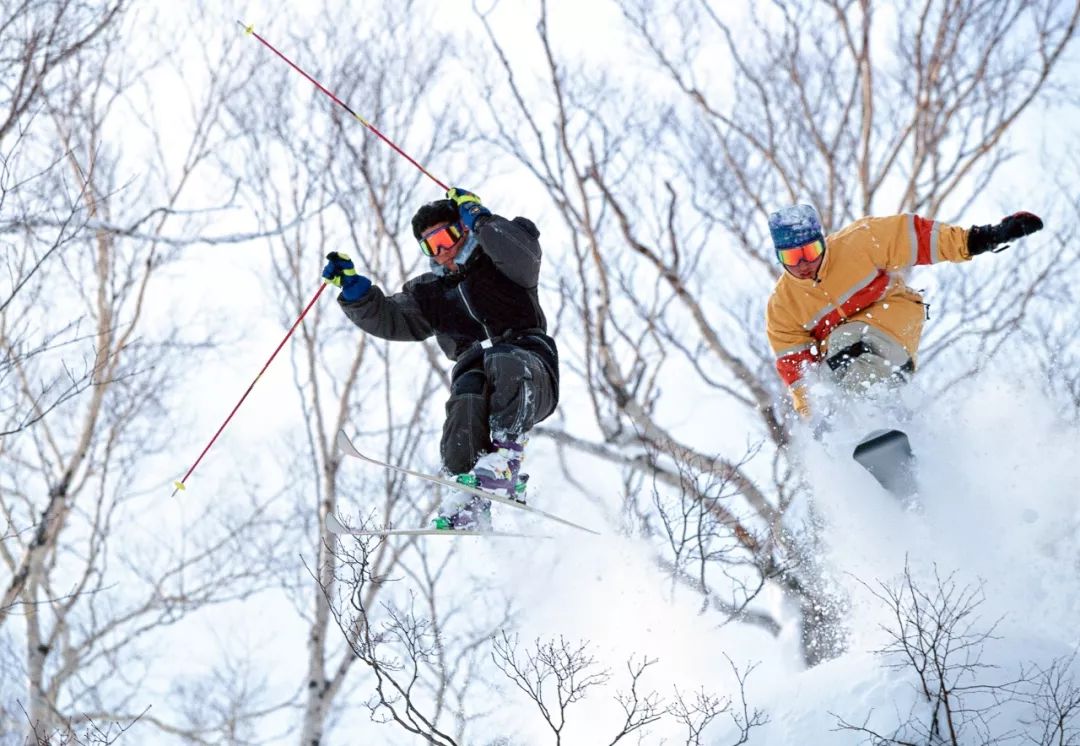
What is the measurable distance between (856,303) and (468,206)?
2218 millimetres

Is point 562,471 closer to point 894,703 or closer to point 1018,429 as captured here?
point 1018,429

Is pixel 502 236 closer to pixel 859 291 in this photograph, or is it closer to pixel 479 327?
pixel 479 327

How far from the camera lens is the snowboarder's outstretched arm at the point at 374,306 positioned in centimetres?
529

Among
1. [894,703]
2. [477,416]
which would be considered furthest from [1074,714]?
[477,416]

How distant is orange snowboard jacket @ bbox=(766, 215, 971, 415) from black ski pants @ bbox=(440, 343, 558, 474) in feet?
4.87

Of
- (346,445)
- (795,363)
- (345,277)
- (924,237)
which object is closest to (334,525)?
(346,445)

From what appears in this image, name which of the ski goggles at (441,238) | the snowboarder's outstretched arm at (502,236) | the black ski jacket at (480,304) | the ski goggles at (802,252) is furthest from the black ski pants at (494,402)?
the ski goggles at (802,252)

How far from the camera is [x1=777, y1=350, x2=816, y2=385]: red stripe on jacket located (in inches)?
231

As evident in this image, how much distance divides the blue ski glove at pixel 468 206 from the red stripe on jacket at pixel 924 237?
221 centimetres

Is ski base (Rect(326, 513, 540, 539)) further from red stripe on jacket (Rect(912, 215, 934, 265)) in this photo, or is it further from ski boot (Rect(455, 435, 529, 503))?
red stripe on jacket (Rect(912, 215, 934, 265))

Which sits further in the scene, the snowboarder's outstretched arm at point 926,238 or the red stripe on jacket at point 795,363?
the red stripe on jacket at point 795,363

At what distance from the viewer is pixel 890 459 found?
18.3ft

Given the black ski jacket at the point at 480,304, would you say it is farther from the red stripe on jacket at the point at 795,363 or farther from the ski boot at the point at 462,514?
the red stripe on jacket at the point at 795,363

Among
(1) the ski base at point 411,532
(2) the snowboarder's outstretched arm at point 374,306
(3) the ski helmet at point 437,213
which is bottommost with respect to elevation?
(1) the ski base at point 411,532
